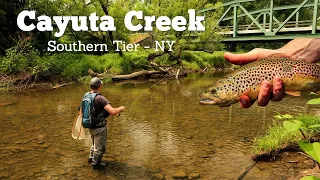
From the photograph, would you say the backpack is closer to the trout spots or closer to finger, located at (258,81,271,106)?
finger, located at (258,81,271,106)

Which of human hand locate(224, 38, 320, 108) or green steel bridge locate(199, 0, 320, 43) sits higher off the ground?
green steel bridge locate(199, 0, 320, 43)

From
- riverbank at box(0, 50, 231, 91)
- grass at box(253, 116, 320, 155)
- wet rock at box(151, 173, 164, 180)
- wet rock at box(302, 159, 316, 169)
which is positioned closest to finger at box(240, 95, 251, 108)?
wet rock at box(151, 173, 164, 180)

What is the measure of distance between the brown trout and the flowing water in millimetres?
2123

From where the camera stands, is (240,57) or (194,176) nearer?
(240,57)

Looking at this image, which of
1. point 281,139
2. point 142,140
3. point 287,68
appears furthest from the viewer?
point 142,140

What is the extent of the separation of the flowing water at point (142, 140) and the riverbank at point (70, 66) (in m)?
4.67

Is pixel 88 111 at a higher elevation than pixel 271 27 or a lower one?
lower

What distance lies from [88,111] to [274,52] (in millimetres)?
3602

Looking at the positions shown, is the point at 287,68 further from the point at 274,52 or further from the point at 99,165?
the point at 99,165

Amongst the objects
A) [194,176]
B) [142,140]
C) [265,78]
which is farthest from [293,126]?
[142,140]

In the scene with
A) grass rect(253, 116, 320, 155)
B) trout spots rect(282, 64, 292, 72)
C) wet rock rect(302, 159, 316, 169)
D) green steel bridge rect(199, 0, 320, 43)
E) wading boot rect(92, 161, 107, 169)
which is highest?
green steel bridge rect(199, 0, 320, 43)

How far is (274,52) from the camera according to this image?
11.3 feet

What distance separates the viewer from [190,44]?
25.7 meters

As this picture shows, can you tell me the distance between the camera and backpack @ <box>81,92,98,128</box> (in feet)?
19.0
